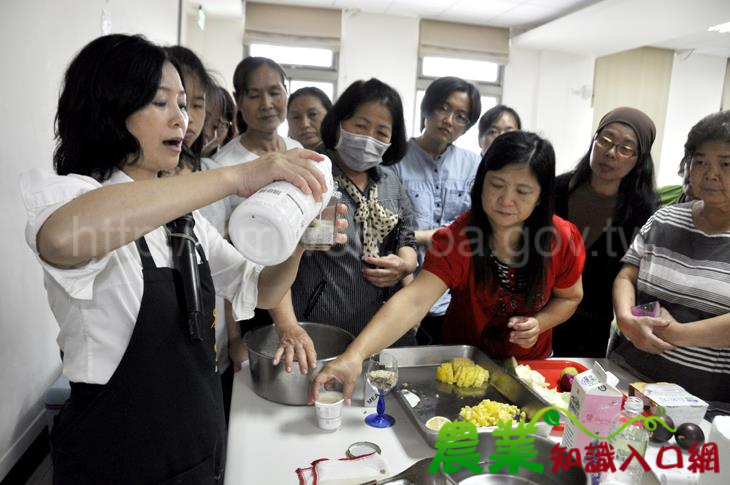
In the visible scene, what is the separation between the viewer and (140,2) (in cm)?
329

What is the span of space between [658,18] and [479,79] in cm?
229

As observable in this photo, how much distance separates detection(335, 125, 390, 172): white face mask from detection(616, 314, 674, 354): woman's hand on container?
1.04 metres

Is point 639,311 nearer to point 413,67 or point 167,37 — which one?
point 167,37

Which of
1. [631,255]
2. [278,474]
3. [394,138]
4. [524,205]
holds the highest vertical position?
[394,138]

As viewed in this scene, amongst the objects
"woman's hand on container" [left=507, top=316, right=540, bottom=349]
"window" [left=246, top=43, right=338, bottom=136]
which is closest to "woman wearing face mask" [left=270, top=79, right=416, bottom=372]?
"woman's hand on container" [left=507, top=316, right=540, bottom=349]

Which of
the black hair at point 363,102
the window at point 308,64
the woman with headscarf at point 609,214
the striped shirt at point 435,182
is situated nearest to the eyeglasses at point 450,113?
the striped shirt at point 435,182

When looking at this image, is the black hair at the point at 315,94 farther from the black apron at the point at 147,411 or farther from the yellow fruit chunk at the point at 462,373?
the black apron at the point at 147,411

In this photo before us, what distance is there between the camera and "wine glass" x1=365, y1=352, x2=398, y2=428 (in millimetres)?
1208

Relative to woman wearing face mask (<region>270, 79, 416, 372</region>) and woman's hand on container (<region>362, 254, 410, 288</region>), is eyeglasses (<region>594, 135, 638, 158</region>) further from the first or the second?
woman's hand on container (<region>362, 254, 410, 288</region>)

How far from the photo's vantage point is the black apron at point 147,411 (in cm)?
94

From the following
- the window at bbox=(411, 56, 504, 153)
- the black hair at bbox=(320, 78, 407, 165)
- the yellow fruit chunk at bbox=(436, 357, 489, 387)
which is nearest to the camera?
the yellow fruit chunk at bbox=(436, 357, 489, 387)

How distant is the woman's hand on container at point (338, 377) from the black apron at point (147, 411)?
27 centimetres

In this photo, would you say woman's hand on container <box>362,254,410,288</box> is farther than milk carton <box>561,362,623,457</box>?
Yes

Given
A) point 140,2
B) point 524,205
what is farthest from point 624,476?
point 140,2
